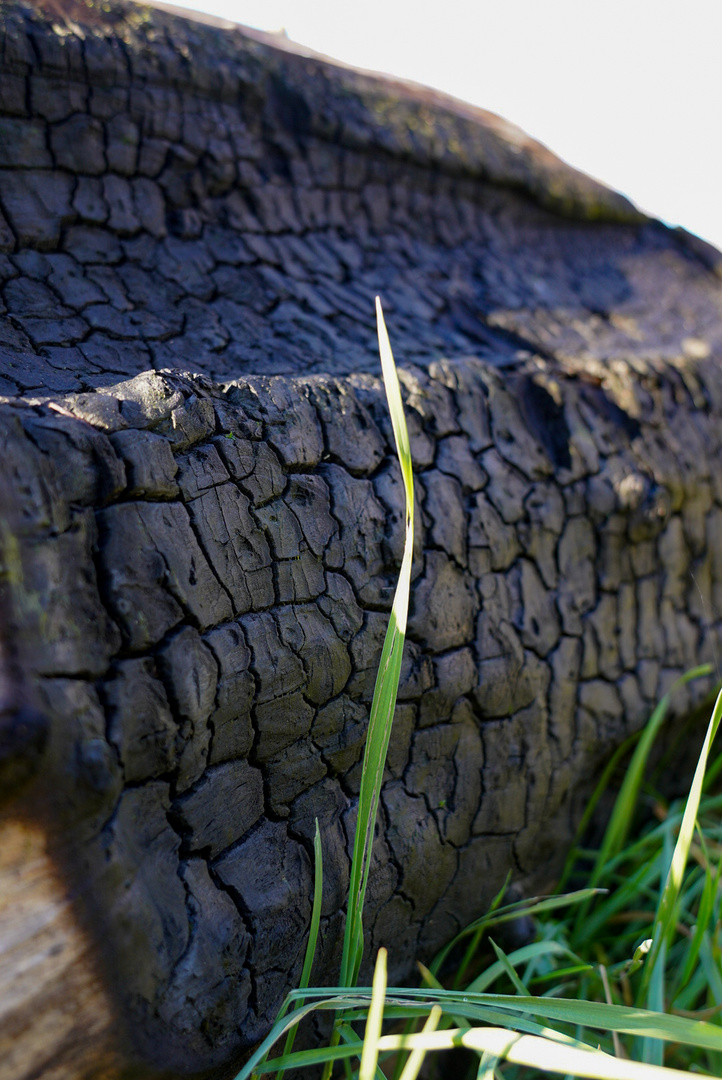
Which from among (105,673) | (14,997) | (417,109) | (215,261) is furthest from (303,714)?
(417,109)

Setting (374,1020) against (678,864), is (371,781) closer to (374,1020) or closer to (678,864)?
(374,1020)

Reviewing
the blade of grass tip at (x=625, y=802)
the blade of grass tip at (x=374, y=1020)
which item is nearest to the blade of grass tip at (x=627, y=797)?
the blade of grass tip at (x=625, y=802)

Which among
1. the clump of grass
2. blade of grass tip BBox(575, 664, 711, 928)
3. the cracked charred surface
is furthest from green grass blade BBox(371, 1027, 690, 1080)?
blade of grass tip BBox(575, 664, 711, 928)

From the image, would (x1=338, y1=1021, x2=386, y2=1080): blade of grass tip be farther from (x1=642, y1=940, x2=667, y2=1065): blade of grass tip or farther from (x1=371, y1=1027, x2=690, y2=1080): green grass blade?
(x1=642, y1=940, x2=667, y2=1065): blade of grass tip

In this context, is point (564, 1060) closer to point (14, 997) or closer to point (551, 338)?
point (14, 997)

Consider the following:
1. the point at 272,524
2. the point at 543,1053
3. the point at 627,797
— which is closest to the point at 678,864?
the point at 543,1053

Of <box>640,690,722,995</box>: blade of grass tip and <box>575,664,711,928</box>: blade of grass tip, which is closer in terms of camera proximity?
<box>640,690,722,995</box>: blade of grass tip

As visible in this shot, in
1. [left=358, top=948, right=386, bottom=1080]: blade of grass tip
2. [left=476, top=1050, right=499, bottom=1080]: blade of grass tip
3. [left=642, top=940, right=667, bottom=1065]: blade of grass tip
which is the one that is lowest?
[left=642, top=940, right=667, bottom=1065]: blade of grass tip

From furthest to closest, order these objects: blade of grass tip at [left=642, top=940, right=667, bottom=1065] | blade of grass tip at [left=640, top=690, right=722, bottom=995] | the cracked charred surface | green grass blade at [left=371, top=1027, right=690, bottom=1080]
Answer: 1. blade of grass tip at [left=642, top=940, right=667, bottom=1065]
2. blade of grass tip at [left=640, top=690, right=722, bottom=995]
3. the cracked charred surface
4. green grass blade at [left=371, top=1027, right=690, bottom=1080]
